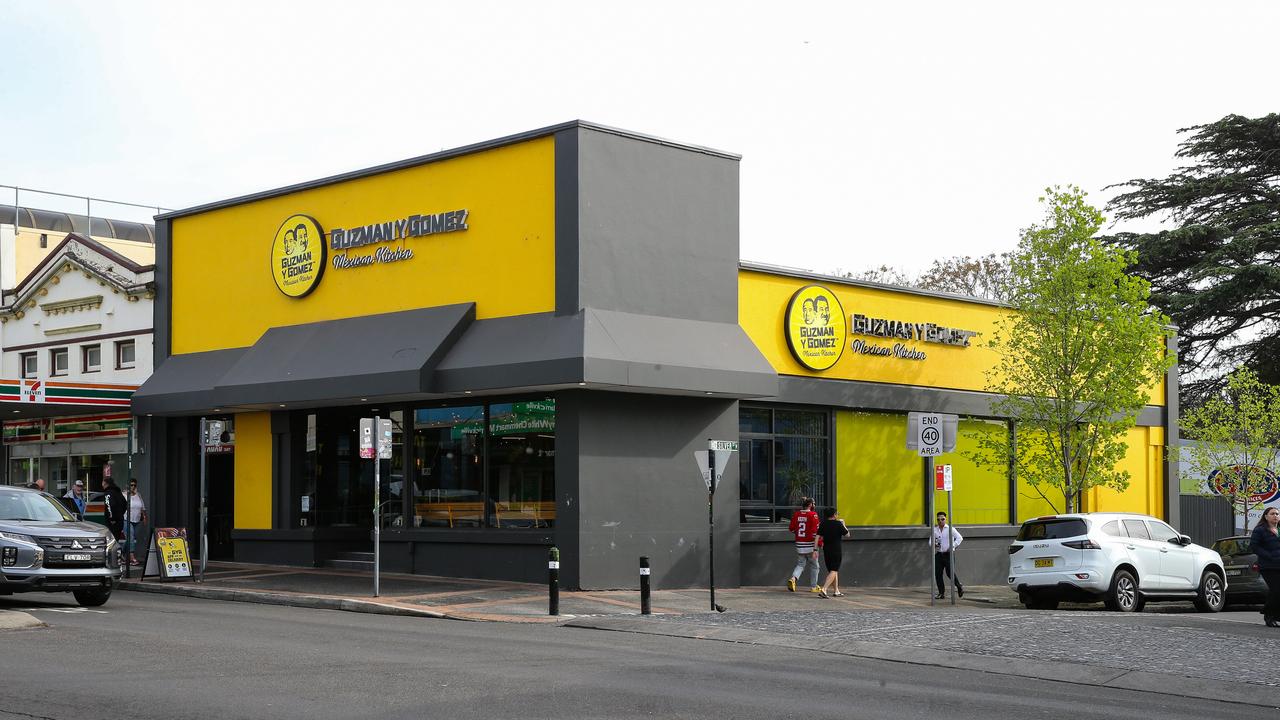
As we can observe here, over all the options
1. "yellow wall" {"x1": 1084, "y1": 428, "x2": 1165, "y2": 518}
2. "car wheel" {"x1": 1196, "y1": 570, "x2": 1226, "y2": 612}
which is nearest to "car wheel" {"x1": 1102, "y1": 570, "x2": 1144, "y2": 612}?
"car wheel" {"x1": 1196, "y1": 570, "x2": 1226, "y2": 612}

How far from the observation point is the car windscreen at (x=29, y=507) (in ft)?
62.4

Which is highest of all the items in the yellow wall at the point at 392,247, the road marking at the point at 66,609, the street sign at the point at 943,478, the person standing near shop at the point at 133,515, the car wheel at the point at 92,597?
the yellow wall at the point at 392,247

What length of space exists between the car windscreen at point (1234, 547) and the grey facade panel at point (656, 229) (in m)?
11.2

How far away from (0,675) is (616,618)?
29.5 ft

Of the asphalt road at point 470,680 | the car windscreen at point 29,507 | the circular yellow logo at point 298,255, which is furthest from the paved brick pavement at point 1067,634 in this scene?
the circular yellow logo at point 298,255

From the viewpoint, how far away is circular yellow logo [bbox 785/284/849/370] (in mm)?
26031

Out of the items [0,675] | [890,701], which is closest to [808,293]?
[890,701]

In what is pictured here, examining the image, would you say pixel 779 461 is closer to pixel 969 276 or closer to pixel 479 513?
pixel 479 513

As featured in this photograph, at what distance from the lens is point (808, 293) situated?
26359 mm

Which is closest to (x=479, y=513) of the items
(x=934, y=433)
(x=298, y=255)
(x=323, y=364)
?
(x=323, y=364)

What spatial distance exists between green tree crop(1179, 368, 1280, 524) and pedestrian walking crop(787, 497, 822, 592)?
48.9 ft

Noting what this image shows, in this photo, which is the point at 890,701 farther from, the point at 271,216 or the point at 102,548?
the point at 271,216

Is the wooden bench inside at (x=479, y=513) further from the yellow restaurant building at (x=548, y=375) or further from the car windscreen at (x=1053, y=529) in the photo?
the car windscreen at (x=1053, y=529)

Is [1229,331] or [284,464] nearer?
→ [284,464]
